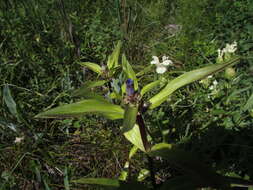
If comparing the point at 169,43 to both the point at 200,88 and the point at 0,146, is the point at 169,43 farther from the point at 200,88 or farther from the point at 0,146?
the point at 0,146

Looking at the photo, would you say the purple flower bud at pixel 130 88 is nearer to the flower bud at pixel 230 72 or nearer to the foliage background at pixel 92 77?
the foliage background at pixel 92 77

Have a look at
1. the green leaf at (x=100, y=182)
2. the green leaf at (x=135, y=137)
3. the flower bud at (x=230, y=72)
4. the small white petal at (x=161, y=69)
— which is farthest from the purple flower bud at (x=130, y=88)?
the flower bud at (x=230, y=72)

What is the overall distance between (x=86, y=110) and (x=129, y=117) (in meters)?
0.18

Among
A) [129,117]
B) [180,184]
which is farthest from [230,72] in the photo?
[129,117]

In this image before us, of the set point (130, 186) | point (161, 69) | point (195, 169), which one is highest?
point (161, 69)

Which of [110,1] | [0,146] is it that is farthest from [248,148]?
[110,1]

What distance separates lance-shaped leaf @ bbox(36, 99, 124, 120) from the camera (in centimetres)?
89

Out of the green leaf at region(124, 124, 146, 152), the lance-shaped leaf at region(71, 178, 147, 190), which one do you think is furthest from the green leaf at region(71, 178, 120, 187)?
the green leaf at region(124, 124, 146, 152)

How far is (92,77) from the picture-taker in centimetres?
232

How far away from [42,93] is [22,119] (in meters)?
0.43

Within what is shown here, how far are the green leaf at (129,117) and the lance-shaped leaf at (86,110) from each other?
72 mm

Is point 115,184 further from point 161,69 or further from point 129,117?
point 161,69

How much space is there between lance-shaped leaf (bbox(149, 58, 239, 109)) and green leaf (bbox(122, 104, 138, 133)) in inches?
5.3

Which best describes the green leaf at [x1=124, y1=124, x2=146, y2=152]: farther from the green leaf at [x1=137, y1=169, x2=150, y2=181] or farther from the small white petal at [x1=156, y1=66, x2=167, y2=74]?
the small white petal at [x1=156, y1=66, x2=167, y2=74]
